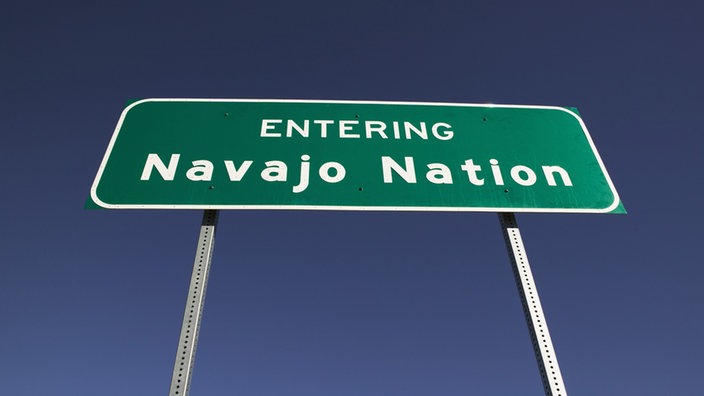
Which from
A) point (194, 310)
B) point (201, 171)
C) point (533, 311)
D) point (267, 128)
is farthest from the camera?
point (267, 128)

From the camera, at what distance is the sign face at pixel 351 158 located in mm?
2453

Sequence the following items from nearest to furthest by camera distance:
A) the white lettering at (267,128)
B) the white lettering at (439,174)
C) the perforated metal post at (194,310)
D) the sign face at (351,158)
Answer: the perforated metal post at (194,310) < the sign face at (351,158) < the white lettering at (439,174) < the white lettering at (267,128)

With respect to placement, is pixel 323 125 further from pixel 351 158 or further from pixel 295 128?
pixel 351 158

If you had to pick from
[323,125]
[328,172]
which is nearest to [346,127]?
[323,125]

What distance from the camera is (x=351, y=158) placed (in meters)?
2.66

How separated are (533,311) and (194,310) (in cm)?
167

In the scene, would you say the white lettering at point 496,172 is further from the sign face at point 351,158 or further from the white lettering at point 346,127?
the white lettering at point 346,127

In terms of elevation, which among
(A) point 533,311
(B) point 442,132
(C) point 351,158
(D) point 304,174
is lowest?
(A) point 533,311

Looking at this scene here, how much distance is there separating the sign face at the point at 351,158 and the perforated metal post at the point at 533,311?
15cm

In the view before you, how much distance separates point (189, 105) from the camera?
2.96 metres

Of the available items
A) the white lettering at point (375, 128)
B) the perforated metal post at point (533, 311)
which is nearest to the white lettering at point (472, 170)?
the perforated metal post at point (533, 311)

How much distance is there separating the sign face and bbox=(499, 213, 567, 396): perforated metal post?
0.48 feet

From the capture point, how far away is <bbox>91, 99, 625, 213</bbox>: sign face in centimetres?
245

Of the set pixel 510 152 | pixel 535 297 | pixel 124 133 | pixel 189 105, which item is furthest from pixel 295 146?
pixel 535 297
